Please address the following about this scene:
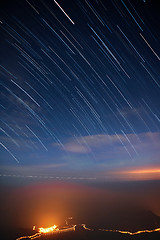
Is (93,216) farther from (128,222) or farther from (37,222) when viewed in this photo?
(37,222)

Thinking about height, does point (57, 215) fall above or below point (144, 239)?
above

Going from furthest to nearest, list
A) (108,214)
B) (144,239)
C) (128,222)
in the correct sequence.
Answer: (108,214) < (128,222) < (144,239)

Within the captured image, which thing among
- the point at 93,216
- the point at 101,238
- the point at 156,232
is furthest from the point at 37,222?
the point at 156,232

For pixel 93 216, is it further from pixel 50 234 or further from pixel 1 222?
pixel 1 222

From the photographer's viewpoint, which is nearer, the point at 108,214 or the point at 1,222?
the point at 1,222

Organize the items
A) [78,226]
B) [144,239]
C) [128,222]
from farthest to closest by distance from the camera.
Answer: [128,222] < [78,226] < [144,239]

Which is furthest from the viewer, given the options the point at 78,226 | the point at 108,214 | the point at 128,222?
the point at 108,214

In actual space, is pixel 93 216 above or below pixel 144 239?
above

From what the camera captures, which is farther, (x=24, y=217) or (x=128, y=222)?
(x=24, y=217)

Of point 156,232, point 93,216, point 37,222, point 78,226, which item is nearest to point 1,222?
point 37,222
